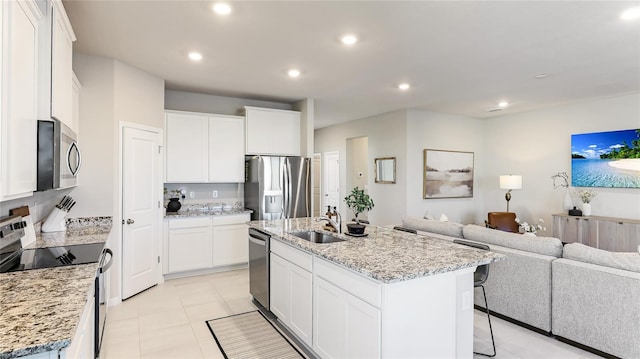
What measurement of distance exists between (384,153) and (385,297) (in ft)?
17.3

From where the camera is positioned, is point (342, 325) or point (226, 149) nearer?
point (342, 325)

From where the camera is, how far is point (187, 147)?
196 inches

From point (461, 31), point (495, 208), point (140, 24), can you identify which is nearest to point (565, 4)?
point (461, 31)

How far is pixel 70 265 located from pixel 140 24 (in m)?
2.08

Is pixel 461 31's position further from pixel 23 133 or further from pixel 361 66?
pixel 23 133

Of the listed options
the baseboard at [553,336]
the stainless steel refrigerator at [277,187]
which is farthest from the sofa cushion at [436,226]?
the stainless steel refrigerator at [277,187]

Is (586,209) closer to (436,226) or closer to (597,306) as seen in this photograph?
(436,226)

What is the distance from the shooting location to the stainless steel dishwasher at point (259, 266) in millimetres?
3400

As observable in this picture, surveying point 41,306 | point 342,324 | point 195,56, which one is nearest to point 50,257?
point 41,306

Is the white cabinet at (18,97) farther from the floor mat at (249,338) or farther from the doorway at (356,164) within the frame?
the doorway at (356,164)

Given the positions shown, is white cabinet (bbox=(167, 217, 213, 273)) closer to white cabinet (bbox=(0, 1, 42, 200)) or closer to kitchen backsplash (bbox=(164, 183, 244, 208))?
kitchen backsplash (bbox=(164, 183, 244, 208))

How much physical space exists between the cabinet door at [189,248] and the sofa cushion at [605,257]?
14.1ft

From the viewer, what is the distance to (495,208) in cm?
726

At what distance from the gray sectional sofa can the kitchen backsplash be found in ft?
12.2
